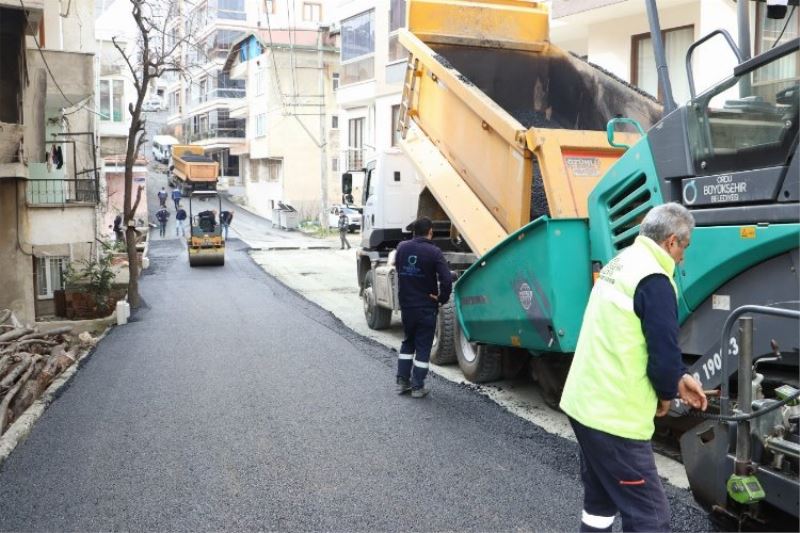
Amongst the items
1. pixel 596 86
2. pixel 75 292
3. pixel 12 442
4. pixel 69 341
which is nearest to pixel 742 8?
pixel 596 86

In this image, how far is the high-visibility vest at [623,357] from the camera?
3.20 m

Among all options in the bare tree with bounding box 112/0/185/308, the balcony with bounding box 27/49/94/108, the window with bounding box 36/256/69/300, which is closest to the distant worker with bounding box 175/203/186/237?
the window with bounding box 36/256/69/300

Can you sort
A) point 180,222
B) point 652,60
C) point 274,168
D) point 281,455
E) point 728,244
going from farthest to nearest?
point 274,168 < point 180,222 < point 652,60 < point 281,455 < point 728,244

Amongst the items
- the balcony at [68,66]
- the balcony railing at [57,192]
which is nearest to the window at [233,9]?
the balcony railing at [57,192]

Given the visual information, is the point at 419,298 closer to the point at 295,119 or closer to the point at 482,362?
the point at 482,362

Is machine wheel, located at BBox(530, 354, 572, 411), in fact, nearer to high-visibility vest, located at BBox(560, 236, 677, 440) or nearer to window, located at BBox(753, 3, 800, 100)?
window, located at BBox(753, 3, 800, 100)

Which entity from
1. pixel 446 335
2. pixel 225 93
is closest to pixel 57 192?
pixel 446 335

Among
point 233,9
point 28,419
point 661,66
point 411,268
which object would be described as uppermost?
point 233,9

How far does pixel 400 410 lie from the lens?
22.3ft

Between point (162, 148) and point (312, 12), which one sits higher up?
point (312, 12)

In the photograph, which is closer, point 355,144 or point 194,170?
point 355,144

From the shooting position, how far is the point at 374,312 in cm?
1153

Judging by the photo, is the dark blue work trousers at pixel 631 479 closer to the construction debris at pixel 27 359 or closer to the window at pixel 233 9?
the construction debris at pixel 27 359

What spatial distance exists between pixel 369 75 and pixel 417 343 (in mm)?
22072
